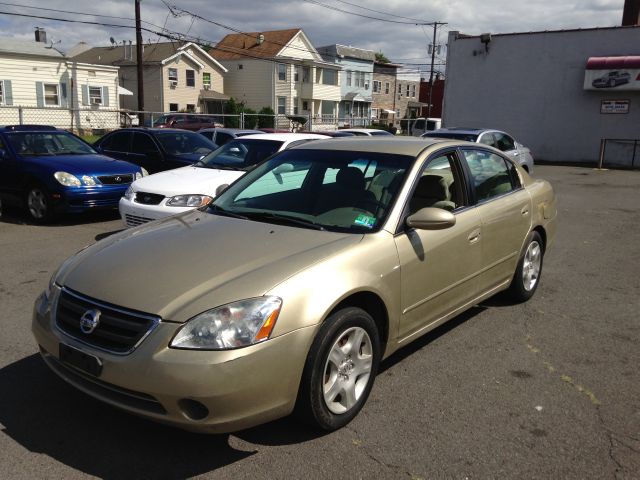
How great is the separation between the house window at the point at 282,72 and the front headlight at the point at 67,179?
42898mm

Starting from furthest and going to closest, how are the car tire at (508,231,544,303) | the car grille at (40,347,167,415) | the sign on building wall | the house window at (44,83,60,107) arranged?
1. the house window at (44,83,60,107)
2. the sign on building wall
3. the car tire at (508,231,544,303)
4. the car grille at (40,347,167,415)

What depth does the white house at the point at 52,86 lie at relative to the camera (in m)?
33.2

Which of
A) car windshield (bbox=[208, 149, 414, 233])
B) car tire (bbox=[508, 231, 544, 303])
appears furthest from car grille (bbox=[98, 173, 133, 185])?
car tire (bbox=[508, 231, 544, 303])

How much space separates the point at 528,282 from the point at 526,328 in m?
0.72

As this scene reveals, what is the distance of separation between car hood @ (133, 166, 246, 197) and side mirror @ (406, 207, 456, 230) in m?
4.27

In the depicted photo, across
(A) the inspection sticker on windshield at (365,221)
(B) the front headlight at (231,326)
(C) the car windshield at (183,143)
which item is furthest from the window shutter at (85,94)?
(B) the front headlight at (231,326)

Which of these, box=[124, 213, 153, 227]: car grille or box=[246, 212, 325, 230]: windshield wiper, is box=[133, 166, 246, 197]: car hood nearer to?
box=[124, 213, 153, 227]: car grille

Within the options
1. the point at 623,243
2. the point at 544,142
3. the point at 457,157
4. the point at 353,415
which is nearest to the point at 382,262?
the point at 353,415

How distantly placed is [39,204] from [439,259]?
748 cm

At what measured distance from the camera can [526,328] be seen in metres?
4.92

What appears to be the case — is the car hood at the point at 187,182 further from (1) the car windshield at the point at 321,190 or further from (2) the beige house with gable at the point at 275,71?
(2) the beige house with gable at the point at 275,71

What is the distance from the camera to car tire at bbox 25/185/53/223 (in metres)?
9.02

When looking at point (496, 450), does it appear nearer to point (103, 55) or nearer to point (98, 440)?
point (98, 440)

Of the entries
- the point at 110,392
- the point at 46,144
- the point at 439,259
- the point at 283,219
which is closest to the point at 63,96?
the point at 46,144
